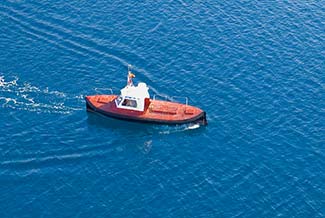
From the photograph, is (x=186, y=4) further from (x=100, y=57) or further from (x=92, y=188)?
(x=92, y=188)

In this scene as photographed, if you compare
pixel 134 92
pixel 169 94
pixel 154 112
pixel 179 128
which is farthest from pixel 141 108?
pixel 169 94

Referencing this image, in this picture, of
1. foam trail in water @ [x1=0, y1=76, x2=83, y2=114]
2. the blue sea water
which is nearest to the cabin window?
the blue sea water

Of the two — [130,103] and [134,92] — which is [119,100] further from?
[134,92]

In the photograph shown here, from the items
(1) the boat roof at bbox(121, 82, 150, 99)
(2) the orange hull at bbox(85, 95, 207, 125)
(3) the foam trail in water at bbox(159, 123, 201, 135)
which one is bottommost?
(3) the foam trail in water at bbox(159, 123, 201, 135)

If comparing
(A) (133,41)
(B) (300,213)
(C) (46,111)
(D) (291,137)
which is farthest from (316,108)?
(C) (46,111)

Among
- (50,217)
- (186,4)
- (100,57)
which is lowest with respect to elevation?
(50,217)

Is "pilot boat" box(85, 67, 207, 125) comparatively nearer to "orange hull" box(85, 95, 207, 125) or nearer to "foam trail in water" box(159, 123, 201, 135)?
"orange hull" box(85, 95, 207, 125)

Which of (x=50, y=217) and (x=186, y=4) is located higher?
(x=186, y=4)
